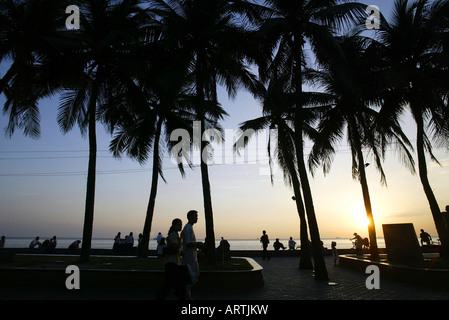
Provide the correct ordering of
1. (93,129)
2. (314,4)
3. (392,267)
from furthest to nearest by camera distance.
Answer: (93,129), (314,4), (392,267)

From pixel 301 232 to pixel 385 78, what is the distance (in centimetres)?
954

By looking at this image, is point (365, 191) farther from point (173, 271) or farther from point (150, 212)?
point (173, 271)

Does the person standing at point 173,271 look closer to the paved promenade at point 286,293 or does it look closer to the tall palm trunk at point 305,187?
the paved promenade at point 286,293

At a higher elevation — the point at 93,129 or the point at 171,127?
the point at 171,127

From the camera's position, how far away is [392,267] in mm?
11398

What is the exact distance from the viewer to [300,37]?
13492mm

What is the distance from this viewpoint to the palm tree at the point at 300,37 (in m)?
11.8

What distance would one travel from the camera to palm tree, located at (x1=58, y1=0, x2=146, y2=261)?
13508mm

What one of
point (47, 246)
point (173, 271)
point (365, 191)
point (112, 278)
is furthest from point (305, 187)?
point (47, 246)
